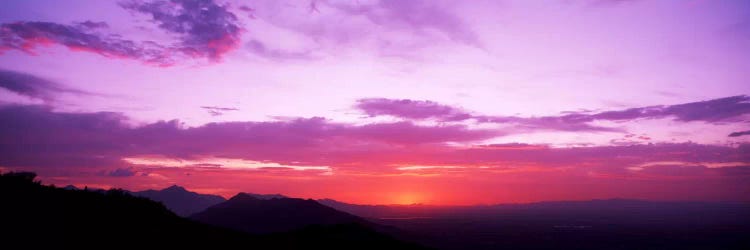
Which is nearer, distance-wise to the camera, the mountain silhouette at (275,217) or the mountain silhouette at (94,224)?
the mountain silhouette at (94,224)

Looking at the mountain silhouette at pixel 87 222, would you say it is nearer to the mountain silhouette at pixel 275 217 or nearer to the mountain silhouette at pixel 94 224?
the mountain silhouette at pixel 94 224

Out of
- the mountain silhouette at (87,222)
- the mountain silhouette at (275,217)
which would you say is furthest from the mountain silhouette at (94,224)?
the mountain silhouette at (275,217)

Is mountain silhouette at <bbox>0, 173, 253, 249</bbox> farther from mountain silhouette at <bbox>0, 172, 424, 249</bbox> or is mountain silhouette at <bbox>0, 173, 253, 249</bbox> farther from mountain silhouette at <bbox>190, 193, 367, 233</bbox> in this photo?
mountain silhouette at <bbox>190, 193, 367, 233</bbox>

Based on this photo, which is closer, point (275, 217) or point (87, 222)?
point (87, 222)

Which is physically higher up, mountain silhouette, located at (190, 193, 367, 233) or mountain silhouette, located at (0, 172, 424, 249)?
mountain silhouette, located at (0, 172, 424, 249)

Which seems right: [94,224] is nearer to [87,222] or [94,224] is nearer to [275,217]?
[87,222]

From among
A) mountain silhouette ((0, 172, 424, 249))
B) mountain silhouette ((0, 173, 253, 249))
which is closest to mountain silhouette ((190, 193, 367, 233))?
mountain silhouette ((0, 172, 424, 249))

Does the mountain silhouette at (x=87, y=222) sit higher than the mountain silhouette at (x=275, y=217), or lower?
higher

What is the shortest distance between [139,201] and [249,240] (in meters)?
13.8

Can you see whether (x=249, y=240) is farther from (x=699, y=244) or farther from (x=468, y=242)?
(x=699, y=244)

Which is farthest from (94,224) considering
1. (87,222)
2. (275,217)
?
(275,217)

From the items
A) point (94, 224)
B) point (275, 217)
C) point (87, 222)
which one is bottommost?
point (275, 217)

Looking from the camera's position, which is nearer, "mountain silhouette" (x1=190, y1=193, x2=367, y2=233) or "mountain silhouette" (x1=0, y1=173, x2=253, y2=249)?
"mountain silhouette" (x1=0, y1=173, x2=253, y2=249)

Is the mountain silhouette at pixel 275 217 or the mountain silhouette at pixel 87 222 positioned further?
the mountain silhouette at pixel 275 217
